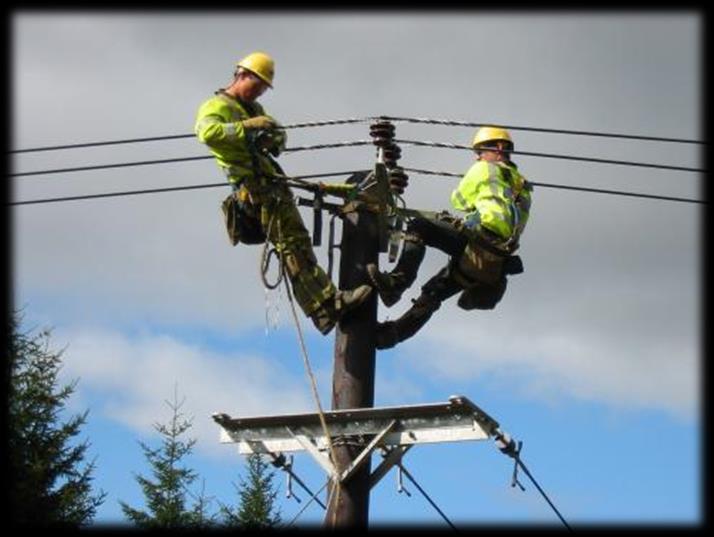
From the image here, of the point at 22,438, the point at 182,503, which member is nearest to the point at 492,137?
the point at 22,438

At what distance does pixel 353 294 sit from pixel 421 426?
1090 millimetres

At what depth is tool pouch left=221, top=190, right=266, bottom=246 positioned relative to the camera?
10.8 m

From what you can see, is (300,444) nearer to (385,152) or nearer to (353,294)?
(353,294)

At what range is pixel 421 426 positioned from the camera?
9953mm

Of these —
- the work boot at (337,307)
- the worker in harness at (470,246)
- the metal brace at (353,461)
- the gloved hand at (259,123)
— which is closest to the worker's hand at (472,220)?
the worker in harness at (470,246)

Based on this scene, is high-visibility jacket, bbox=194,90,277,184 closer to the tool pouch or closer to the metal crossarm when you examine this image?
the tool pouch

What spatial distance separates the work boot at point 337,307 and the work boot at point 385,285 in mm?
73

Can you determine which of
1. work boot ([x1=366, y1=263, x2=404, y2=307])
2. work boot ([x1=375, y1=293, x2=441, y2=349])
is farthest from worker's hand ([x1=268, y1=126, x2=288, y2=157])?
work boot ([x1=375, y1=293, x2=441, y2=349])

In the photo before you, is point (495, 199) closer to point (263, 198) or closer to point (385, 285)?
point (385, 285)

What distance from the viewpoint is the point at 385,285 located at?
1062 cm

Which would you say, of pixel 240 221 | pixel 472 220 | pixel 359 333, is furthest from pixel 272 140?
pixel 472 220

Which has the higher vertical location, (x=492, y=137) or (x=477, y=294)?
(x=492, y=137)

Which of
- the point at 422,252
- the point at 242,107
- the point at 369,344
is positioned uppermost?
the point at 242,107

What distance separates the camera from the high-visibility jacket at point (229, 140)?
10.6 metres
